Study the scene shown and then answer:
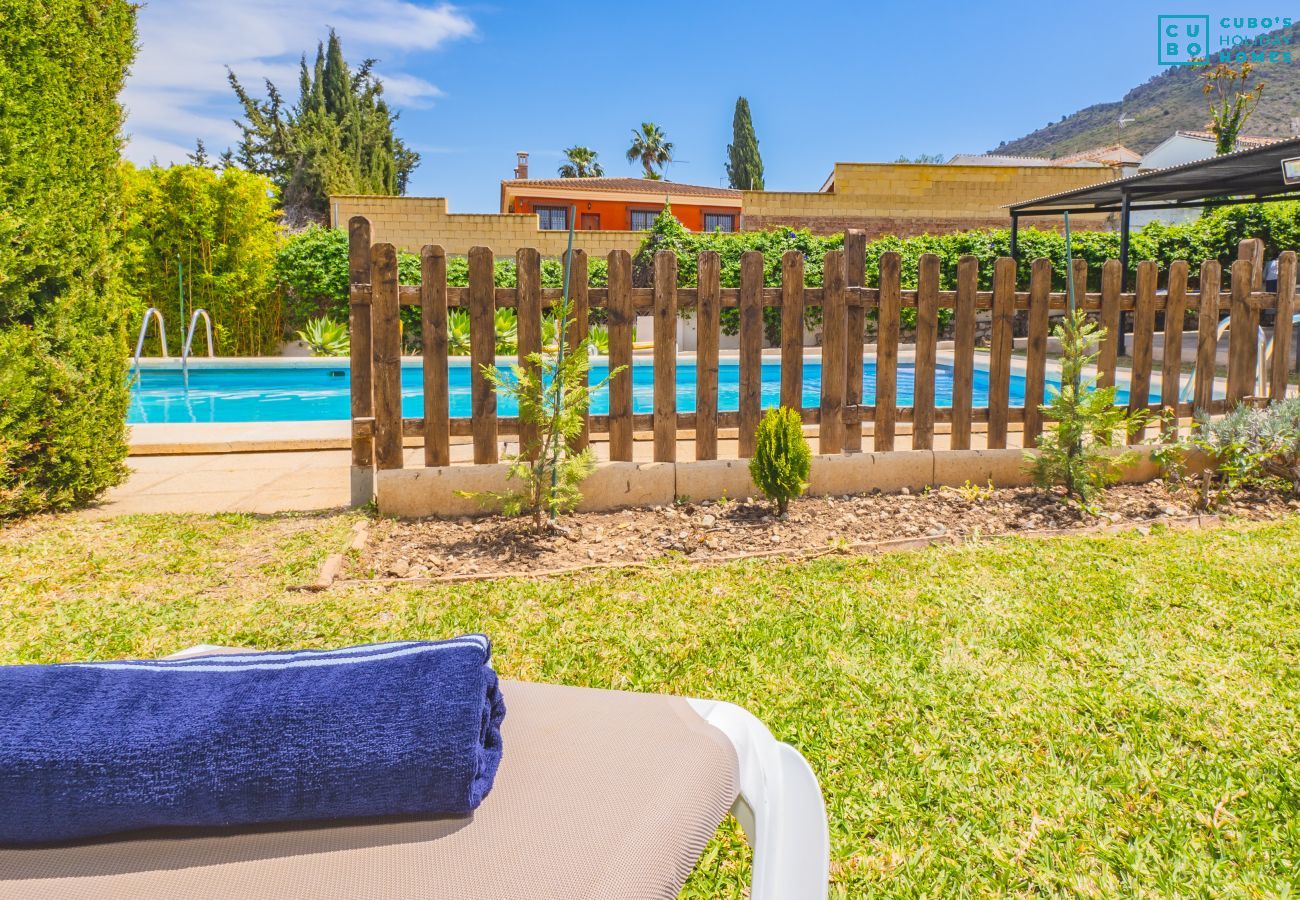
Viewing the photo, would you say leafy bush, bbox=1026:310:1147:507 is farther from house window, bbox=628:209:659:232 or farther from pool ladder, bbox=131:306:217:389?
house window, bbox=628:209:659:232

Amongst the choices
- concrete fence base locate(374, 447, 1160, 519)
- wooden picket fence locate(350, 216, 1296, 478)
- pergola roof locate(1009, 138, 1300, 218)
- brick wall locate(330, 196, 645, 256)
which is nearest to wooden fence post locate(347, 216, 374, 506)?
wooden picket fence locate(350, 216, 1296, 478)

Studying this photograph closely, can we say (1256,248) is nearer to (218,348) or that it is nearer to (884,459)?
(884,459)

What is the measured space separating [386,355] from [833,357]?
2620 millimetres

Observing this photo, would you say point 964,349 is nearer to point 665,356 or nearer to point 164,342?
point 665,356

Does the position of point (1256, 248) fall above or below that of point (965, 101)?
below

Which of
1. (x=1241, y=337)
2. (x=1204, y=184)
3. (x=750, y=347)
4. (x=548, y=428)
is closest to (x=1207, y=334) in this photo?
(x=1241, y=337)

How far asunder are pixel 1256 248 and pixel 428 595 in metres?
5.87

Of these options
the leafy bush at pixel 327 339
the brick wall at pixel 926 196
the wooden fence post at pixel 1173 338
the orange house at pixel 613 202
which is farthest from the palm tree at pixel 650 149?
the wooden fence post at pixel 1173 338

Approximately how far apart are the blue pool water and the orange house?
20.5m

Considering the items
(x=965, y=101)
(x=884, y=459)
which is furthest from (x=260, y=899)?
(x=965, y=101)

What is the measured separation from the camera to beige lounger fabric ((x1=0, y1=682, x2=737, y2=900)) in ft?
2.97

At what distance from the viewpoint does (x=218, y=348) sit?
629 inches

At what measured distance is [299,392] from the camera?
41.1 feet

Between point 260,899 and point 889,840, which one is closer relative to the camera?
point 260,899
